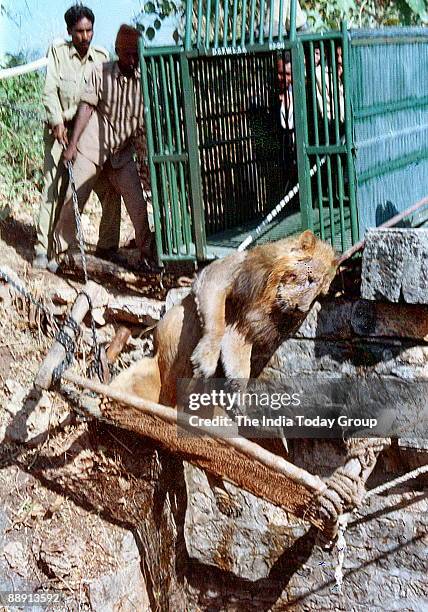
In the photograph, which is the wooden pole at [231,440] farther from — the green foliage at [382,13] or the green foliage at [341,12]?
→ the green foliage at [382,13]

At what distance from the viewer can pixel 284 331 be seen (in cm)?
536

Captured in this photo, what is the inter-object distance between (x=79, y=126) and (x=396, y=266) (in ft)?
9.71

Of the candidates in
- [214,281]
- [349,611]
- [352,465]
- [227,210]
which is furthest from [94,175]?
[349,611]

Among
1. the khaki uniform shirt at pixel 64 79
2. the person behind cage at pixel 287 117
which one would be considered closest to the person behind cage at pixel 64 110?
the khaki uniform shirt at pixel 64 79

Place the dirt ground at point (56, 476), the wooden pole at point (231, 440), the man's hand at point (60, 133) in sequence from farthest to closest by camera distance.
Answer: the man's hand at point (60, 133), the dirt ground at point (56, 476), the wooden pole at point (231, 440)

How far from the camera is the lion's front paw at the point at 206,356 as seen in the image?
515 cm

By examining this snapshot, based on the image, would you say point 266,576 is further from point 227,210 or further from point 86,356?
point 227,210

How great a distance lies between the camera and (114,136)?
6535mm

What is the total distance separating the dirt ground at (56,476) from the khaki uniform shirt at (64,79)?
4.48 feet

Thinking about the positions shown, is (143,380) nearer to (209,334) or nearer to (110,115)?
Result: (209,334)

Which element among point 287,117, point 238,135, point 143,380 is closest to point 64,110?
point 238,135

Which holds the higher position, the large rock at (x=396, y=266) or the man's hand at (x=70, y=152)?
the man's hand at (x=70, y=152)

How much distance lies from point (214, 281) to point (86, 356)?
156 cm

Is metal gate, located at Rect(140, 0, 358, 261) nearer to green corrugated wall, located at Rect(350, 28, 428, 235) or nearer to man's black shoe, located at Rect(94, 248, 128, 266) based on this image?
green corrugated wall, located at Rect(350, 28, 428, 235)
